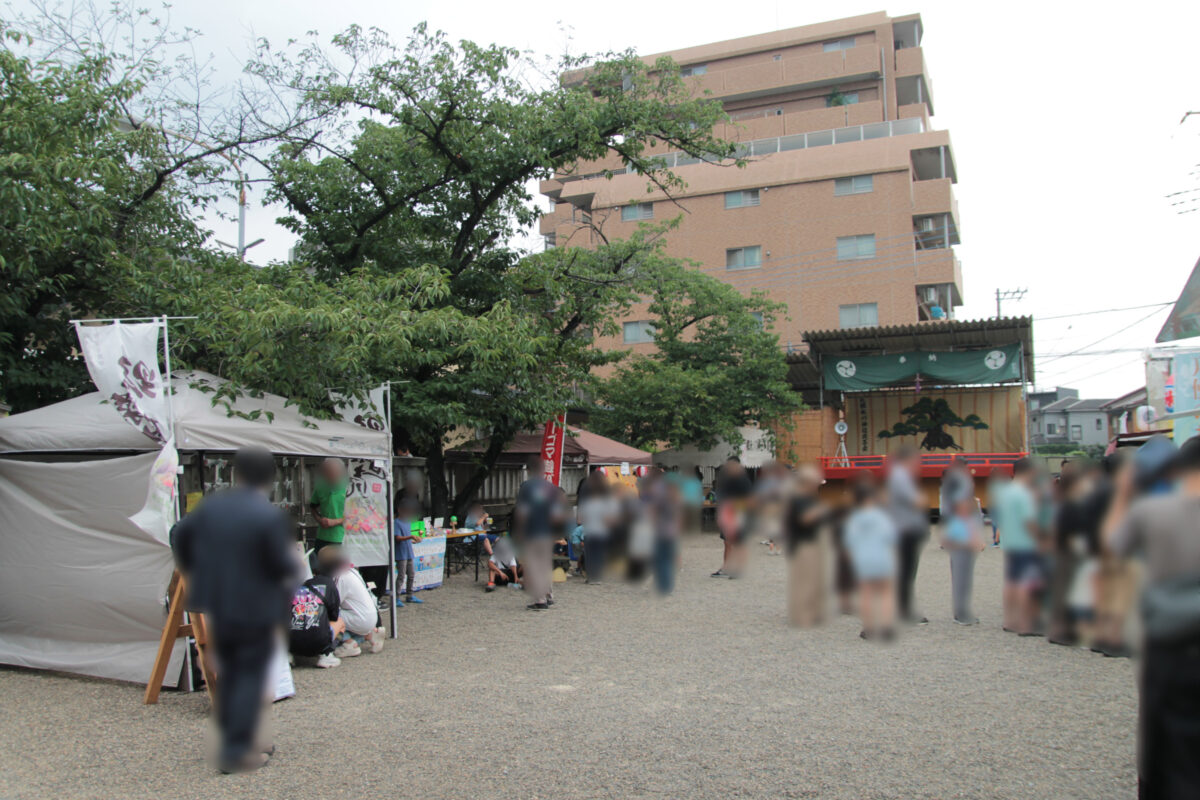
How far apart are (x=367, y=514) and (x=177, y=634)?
3.69 m

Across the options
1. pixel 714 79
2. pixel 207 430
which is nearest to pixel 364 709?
pixel 207 430

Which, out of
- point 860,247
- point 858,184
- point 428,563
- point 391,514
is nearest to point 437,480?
point 428,563

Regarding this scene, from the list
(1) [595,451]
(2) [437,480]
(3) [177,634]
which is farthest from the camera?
(2) [437,480]

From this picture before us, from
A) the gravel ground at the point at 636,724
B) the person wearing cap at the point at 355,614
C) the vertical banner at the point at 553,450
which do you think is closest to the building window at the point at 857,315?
the vertical banner at the point at 553,450

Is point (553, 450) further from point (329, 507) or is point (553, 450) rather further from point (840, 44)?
point (840, 44)

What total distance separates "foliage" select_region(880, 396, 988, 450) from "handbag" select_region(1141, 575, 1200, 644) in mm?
1012

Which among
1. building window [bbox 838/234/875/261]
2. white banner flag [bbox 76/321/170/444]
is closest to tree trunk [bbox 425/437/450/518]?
white banner flag [bbox 76/321/170/444]

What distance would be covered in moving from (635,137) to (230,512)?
8.70 m

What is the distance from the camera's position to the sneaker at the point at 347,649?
18234 mm

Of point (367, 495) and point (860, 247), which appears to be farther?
point (367, 495)

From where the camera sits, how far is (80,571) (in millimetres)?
14664

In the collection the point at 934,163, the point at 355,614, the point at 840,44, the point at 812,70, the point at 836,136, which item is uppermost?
the point at 840,44

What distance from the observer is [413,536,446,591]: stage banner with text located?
22.5 metres

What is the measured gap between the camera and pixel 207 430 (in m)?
6.33
